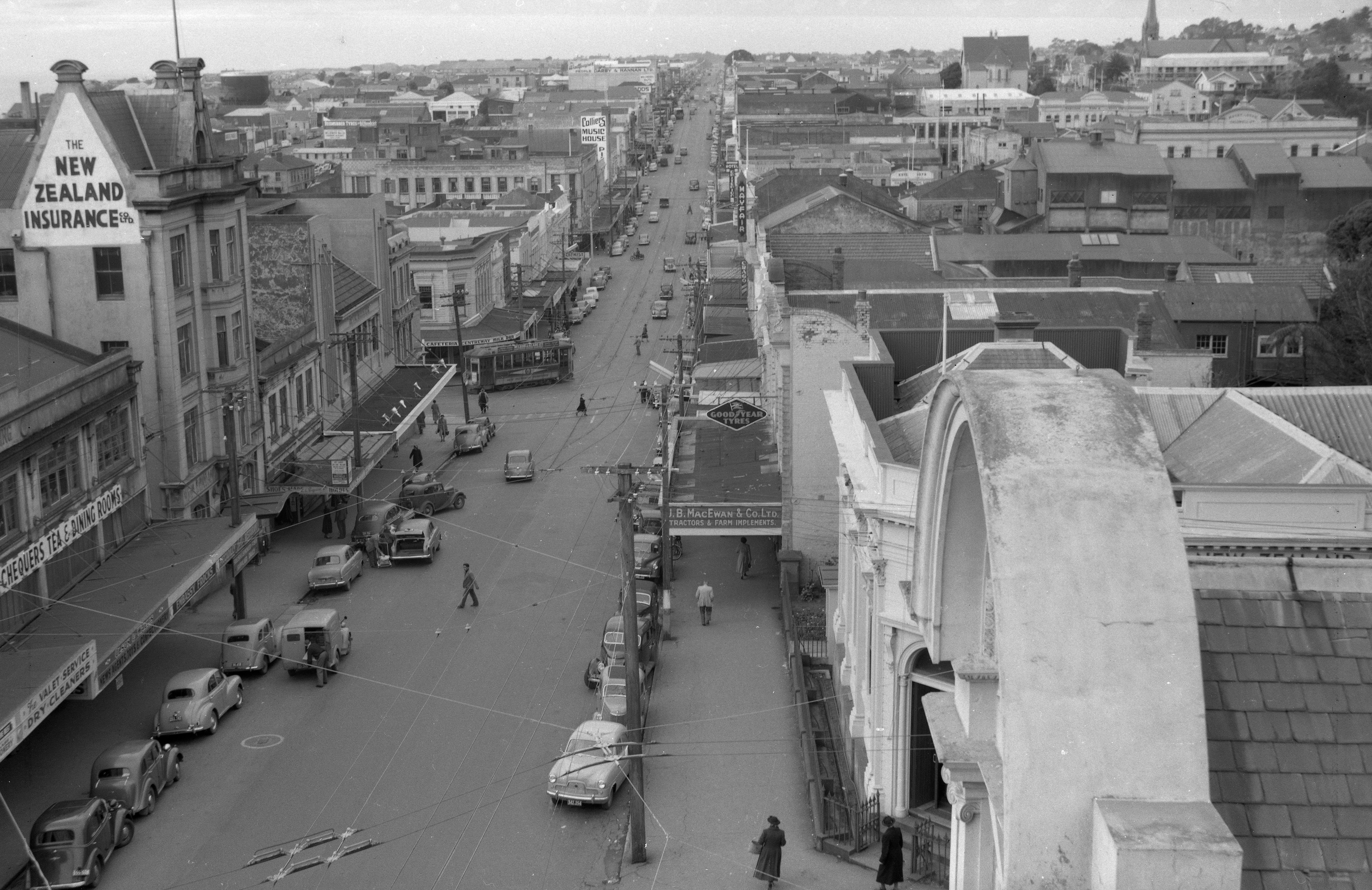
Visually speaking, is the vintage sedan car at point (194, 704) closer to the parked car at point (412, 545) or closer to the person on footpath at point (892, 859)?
the parked car at point (412, 545)

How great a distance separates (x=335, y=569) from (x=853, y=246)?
29319 mm

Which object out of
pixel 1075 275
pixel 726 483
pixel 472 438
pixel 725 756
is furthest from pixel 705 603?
pixel 472 438

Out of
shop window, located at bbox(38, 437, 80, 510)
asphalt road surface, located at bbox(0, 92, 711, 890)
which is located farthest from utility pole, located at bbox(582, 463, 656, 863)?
shop window, located at bbox(38, 437, 80, 510)

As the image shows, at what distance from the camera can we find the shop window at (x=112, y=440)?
33125 millimetres

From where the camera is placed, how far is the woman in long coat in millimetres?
22422

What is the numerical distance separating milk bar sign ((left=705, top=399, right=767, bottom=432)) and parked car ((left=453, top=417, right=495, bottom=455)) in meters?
17.8

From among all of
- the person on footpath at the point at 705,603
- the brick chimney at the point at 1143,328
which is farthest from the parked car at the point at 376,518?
the brick chimney at the point at 1143,328

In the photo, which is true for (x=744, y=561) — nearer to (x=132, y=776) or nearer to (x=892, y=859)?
(x=132, y=776)

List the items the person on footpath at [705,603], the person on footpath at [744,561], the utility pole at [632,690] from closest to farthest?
the utility pole at [632,690] < the person on footpath at [705,603] < the person on footpath at [744,561]

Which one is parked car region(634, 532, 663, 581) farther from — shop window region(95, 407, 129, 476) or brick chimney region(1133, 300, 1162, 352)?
brick chimney region(1133, 300, 1162, 352)

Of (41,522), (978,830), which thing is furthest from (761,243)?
(978,830)

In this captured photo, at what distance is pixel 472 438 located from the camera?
56.6m

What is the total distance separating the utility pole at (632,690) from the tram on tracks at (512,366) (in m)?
45.5

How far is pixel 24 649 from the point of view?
2692 centimetres
